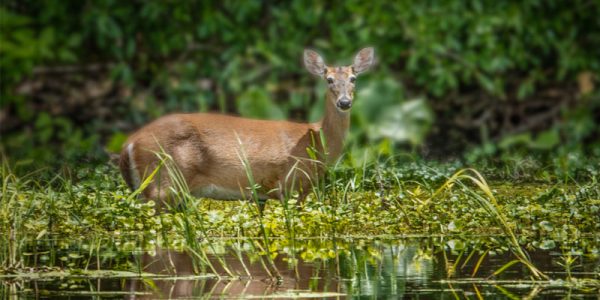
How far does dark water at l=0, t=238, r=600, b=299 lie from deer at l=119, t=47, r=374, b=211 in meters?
1.62

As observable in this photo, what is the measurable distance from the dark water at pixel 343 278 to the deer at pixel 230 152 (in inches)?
63.9

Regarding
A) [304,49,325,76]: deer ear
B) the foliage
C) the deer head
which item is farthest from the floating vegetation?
the foliage

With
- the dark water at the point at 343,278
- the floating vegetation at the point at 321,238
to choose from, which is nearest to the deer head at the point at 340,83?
the floating vegetation at the point at 321,238

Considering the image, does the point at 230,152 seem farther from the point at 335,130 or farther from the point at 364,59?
the point at 364,59

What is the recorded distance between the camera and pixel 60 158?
36.9 ft

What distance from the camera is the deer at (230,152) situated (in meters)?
8.71

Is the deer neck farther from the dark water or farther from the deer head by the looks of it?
the dark water

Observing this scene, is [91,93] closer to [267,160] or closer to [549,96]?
[549,96]

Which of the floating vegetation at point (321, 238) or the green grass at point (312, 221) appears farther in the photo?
the green grass at point (312, 221)

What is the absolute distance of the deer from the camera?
871cm

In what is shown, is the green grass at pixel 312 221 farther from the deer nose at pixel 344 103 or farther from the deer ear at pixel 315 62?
Answer: the deer ear at pixel 315 62

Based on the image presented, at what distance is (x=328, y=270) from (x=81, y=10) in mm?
8150

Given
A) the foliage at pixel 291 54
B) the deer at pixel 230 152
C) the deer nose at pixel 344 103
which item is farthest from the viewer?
the foliage at pixel 291 54

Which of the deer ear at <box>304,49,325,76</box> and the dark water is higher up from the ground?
the deer ear at <box>304,49,325,76</box>
